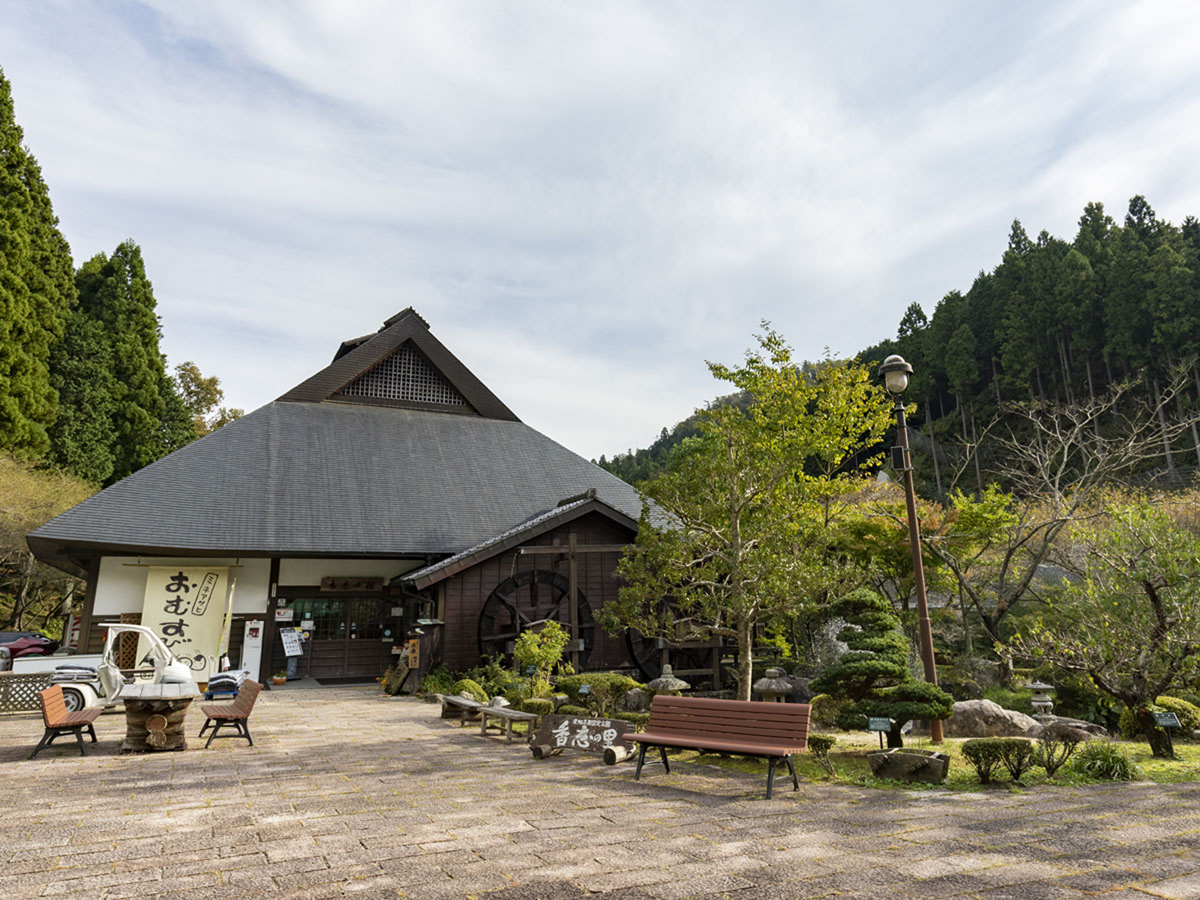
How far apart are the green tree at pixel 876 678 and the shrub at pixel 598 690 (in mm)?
3424

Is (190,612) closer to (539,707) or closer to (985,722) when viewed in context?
(539,707)

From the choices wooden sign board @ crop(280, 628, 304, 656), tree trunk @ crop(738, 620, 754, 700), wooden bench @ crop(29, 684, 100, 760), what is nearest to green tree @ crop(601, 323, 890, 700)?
tree trunk @ crop(738, 620, 754, 700)

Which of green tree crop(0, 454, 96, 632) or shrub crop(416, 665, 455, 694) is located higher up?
green tree crop(0, 454, 96, 632)

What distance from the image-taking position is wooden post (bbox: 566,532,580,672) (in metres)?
14.6

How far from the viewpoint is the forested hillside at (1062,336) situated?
29.5 metres

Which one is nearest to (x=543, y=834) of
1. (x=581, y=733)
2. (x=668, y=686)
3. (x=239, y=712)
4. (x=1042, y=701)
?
(x=581, y=733)

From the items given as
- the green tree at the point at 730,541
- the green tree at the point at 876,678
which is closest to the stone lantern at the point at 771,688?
the green tree at the point at 730,541

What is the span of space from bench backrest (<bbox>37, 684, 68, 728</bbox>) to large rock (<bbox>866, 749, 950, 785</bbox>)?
8.55m

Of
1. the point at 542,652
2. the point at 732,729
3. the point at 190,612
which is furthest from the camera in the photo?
the point at 190,612

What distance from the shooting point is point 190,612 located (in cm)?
1537

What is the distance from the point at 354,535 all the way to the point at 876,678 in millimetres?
12416

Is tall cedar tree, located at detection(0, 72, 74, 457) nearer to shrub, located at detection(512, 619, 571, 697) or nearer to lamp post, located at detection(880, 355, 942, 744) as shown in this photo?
shrub, located at detection(512, 619, 571, 697)

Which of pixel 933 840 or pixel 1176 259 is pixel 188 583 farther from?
pixel 1176 259

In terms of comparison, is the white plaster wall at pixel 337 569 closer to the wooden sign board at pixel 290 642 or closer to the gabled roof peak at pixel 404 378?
the wooden sign board at pixel 290 642
